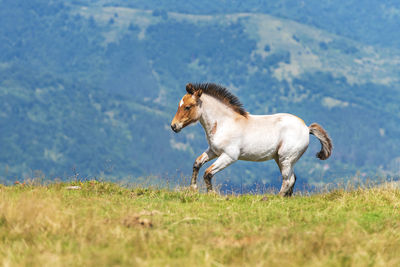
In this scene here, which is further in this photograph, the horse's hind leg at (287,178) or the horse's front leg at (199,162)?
the horse's hind leg at (287,178)

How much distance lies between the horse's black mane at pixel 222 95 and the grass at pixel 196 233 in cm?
335

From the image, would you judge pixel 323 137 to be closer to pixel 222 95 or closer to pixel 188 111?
pixel 222 95

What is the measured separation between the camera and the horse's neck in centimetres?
1520

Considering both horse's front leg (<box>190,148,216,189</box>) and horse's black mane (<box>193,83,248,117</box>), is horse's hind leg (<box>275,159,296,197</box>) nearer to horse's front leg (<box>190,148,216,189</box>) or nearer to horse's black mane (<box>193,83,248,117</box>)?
horse's black mane (<box>193,83,248,117</box>)

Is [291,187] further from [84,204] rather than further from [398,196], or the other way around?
[84,204]

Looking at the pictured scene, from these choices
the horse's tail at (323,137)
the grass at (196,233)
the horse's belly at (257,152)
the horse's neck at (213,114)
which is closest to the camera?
the grass at (196,233)

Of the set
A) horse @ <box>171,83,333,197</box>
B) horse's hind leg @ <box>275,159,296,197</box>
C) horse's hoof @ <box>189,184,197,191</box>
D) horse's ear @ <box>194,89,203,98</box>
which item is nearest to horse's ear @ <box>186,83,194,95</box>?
horse @ <box>171,83,333,197</box>

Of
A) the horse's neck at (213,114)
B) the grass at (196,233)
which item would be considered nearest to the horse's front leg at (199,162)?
the horse's neck at (213,114)

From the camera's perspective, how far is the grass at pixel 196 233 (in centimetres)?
763

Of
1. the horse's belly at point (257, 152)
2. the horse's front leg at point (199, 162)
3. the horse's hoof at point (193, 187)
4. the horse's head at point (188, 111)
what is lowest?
the horse's hoof at point (193, 187)

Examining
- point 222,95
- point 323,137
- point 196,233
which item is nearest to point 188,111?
point 222,95

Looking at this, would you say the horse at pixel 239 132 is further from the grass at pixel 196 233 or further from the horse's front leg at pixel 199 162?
the grass at pixel 196 233

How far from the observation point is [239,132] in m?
14.9

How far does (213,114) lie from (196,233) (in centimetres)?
638
